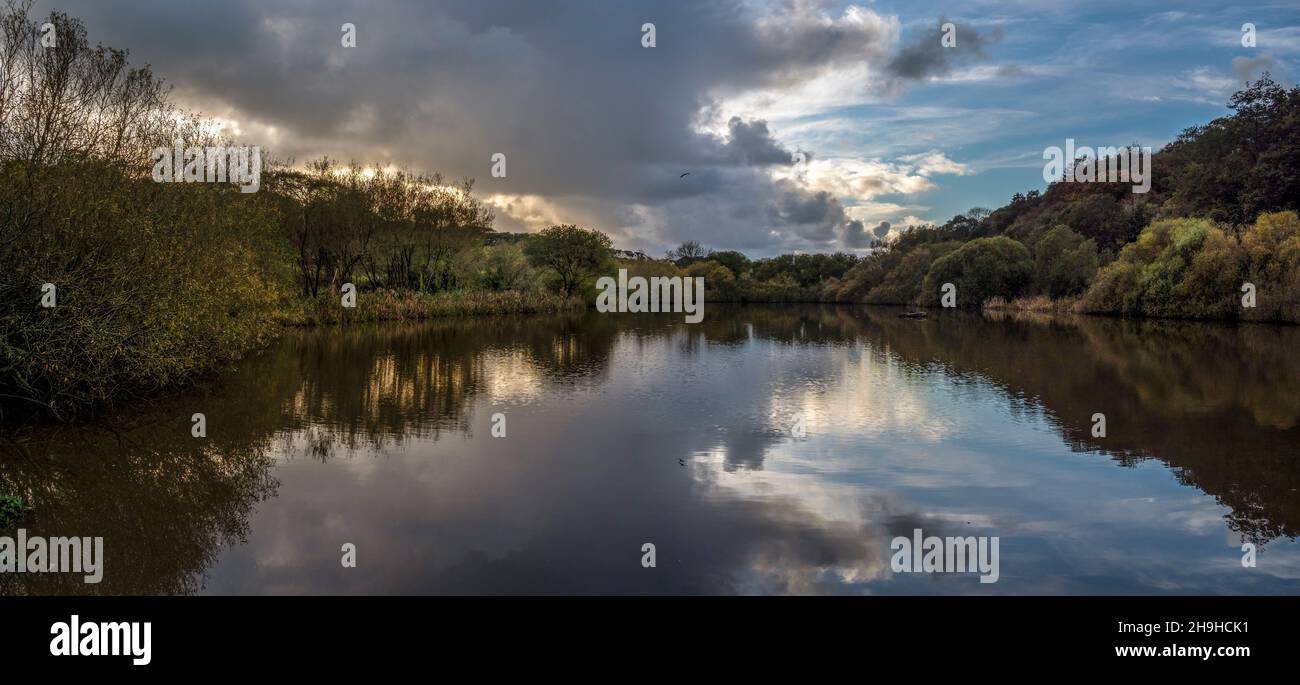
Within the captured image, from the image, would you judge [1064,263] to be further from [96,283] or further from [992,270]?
[96,283]

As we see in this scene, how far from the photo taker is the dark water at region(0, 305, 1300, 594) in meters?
6.95

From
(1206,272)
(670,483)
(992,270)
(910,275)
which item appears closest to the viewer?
(670,483)

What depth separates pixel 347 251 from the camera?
50344 millimetres

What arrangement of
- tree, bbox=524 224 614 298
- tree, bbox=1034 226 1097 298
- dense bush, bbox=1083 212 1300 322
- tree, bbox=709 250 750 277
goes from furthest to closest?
tree, bbox=709 250 750 277 → tree, bbox=524 224 614 298 → tree, bbox=1034 226 1097 298 → dense bush, bbox=1083 212 1300 322

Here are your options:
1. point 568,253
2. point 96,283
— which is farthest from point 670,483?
point 568,253

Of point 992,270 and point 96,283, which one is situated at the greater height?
point 992,270

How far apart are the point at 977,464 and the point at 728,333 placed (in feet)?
111

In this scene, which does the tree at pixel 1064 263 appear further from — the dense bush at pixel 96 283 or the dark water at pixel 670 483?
the dense bush at pixel 96 283

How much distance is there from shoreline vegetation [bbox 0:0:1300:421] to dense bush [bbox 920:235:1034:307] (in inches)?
10.3

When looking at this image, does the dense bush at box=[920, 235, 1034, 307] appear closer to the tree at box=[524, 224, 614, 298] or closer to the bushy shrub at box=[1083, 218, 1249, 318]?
the bushy shrub at box=[1083, 218, 1249, 318]

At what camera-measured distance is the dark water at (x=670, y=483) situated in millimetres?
6945

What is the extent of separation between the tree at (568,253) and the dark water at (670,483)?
55.6m

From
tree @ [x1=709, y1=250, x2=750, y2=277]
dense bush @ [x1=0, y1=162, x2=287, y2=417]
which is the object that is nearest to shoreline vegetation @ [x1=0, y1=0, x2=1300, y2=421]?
dense bush @ [x1=0, y1=162, x2=287, y2=417]

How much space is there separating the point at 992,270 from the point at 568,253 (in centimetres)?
4984
